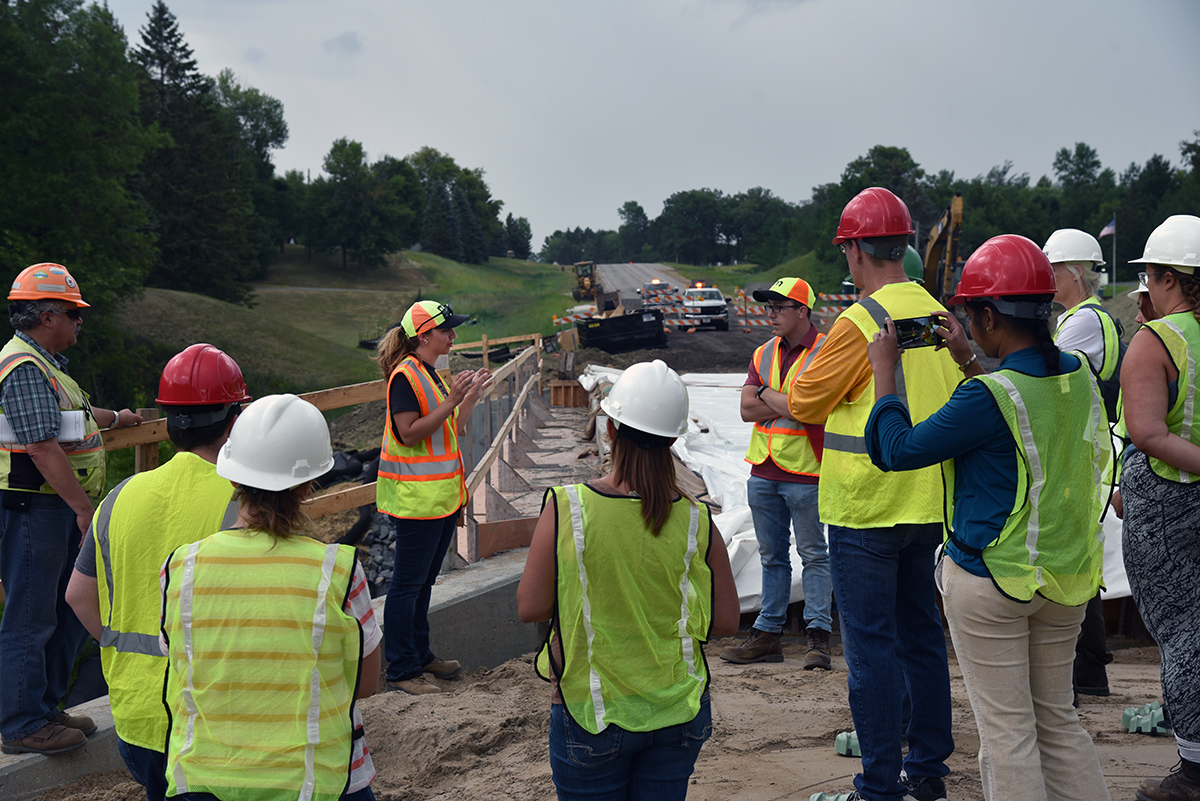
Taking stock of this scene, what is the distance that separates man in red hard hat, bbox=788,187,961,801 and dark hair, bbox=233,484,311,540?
186 centimetres

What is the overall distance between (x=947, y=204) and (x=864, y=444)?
81.3 metres

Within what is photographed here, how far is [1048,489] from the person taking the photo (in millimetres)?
2527

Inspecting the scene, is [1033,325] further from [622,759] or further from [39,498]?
[39,498]

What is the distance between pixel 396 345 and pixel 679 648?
2.84 metres

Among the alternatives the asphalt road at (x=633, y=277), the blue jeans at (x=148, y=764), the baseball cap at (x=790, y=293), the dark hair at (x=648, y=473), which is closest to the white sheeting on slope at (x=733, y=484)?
the baseball cap at (x=790, y=293)

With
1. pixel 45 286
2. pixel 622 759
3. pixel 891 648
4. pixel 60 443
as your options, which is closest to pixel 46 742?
pixel 60 443

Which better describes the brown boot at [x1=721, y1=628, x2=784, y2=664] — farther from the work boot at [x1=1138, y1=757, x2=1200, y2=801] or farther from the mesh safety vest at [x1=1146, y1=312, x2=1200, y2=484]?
the mesh safety vest at [x1=1146, y1=312, x2=1200, y2=484]

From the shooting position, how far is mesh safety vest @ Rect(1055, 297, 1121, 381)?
4.04 meters

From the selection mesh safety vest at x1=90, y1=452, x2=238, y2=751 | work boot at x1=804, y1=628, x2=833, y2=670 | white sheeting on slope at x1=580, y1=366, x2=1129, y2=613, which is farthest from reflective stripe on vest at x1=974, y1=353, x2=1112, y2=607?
work boot at x1=804, y1=628, x2=833, y2=670

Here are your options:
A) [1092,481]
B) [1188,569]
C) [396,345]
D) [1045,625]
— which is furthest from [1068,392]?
[396,345]

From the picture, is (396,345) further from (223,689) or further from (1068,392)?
(1068,392)

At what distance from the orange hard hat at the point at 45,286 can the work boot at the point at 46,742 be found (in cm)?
174

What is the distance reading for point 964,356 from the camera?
2854mm

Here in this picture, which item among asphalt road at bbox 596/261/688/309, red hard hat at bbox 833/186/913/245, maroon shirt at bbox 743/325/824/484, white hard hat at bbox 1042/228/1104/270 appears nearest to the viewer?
red hard hat at bbox 833/186/913/245
